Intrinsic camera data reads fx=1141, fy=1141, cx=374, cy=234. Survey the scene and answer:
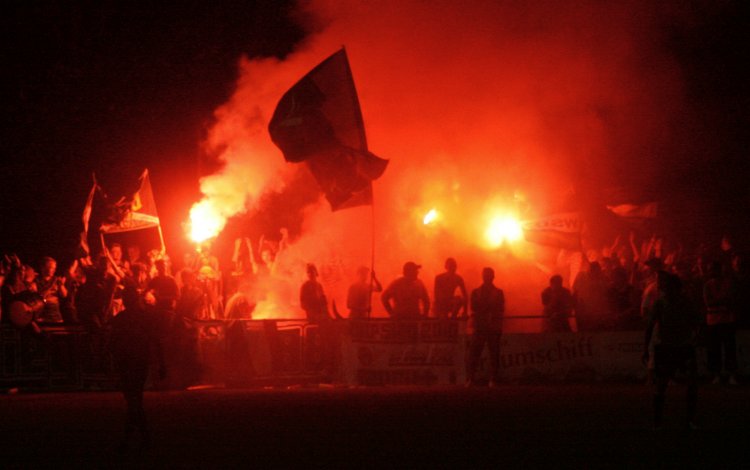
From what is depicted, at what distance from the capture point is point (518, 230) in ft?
87.6

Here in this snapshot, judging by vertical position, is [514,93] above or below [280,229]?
above

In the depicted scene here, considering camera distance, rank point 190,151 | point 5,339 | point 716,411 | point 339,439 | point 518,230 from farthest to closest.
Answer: point 190,151 < point 518,230 < point 5,339 < point 716,411 < point 339,439

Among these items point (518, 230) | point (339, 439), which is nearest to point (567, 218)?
point (518, 230)

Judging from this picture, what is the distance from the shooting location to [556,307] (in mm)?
20391

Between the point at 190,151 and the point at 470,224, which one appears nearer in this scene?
the point at 470,224

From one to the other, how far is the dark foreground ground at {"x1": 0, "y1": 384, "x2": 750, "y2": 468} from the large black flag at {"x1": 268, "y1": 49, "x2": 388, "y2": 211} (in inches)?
167

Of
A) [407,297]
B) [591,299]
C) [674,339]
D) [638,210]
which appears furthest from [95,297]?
[638,210]

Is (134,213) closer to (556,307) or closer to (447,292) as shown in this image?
(447,292)

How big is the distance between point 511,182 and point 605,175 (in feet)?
9.45

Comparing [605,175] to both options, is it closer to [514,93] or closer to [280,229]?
[514,93]

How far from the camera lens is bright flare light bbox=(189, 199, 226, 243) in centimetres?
2322

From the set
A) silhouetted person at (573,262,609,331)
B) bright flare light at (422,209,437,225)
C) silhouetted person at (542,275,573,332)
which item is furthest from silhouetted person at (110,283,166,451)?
bright flare light at (422,209,437,225)

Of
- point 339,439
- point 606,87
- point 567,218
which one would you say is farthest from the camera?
point 606,87

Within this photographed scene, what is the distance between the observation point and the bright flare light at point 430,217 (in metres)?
26.6
